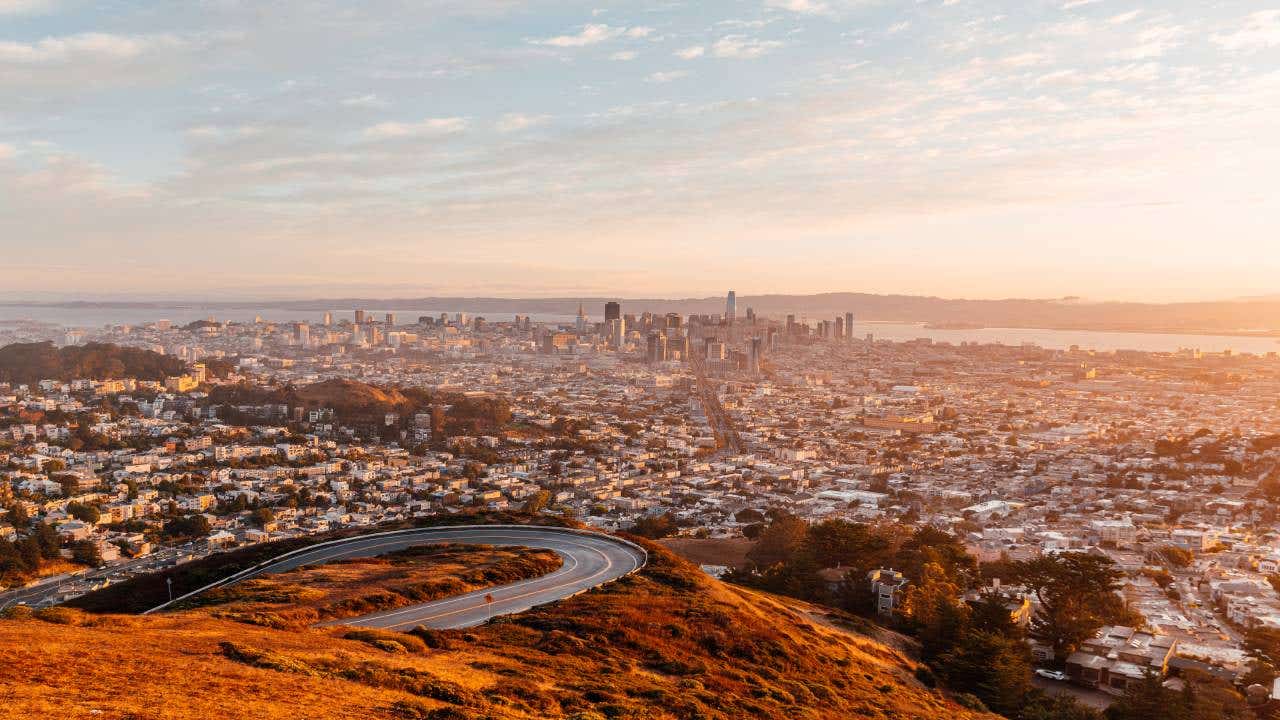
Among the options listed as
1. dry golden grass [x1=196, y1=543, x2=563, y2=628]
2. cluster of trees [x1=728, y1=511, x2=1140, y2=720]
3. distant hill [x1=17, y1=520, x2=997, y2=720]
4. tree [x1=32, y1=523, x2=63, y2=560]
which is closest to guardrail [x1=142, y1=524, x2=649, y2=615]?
dry golden grass [x1=196, y1=543, x2=563, y2=628]

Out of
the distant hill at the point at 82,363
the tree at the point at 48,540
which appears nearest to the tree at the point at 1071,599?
the tree at the point at 48,540

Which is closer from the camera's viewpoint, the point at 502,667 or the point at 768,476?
the point at 502,667

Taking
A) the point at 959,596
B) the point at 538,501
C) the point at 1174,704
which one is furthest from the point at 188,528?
the point at 1174,704

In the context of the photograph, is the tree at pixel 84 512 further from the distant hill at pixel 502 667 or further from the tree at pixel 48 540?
the distant hill at pixel 502 667

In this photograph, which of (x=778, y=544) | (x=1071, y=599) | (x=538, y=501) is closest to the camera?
(x=1071, y=599)

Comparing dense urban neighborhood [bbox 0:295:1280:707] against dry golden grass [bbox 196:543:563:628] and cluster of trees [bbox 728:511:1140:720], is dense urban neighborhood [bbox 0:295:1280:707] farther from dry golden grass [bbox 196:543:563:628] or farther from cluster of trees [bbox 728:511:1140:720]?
dry golden grass [bbox 196:543:563:628]

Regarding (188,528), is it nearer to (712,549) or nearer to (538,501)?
(538,501)

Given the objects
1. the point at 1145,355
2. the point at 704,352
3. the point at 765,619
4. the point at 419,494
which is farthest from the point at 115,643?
the point at 1145,355

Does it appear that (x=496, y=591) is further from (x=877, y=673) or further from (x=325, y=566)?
(x=877, y=673)
